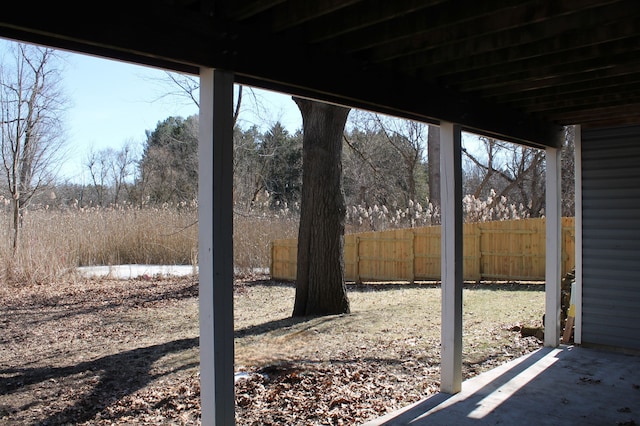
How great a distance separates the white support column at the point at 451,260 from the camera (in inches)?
156

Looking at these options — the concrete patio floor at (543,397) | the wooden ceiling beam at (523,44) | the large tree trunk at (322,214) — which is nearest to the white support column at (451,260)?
the concrete patio floor at (543,397)

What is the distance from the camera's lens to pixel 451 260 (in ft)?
13.0

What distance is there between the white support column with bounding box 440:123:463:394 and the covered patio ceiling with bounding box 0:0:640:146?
0.31m

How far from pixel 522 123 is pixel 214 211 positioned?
3.45 metres

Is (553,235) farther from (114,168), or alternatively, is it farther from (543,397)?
(114,168)

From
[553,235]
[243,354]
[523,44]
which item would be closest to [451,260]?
[523,44]

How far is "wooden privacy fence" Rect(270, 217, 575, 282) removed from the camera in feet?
38.0

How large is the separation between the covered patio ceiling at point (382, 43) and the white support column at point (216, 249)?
0.69 feet

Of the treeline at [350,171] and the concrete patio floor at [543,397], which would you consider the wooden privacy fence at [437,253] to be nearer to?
the treeline at [350,171]

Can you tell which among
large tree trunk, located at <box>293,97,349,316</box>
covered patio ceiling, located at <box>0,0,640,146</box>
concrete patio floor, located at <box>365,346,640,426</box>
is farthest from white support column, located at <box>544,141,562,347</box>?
large tree trunk, located at <box>293,97,349,316</box>

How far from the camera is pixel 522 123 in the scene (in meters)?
4.83

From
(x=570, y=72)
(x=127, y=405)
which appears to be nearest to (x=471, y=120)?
(x=570, y=72)

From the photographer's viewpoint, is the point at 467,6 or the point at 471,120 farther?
the point at 471,120

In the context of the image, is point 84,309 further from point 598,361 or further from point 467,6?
point 467,6
